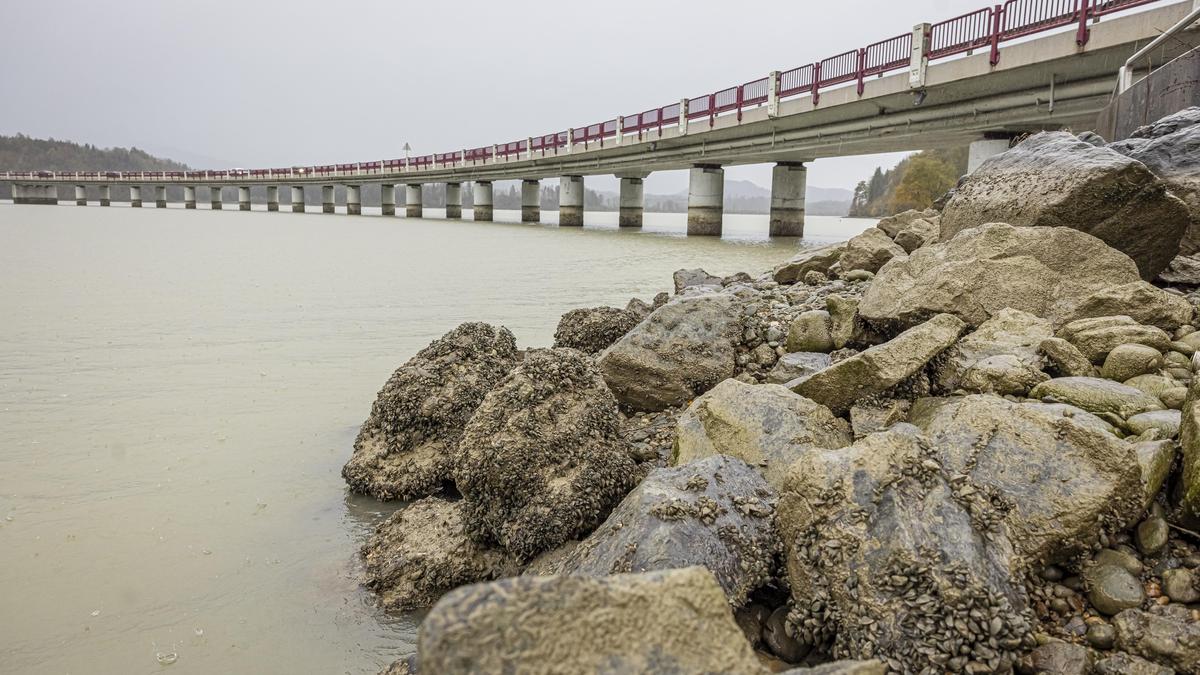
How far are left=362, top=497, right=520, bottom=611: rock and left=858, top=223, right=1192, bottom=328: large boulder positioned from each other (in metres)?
3.58

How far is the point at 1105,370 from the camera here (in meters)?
4.25

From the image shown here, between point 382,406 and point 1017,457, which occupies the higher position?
point 1017,457

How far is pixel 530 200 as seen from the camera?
65812mm

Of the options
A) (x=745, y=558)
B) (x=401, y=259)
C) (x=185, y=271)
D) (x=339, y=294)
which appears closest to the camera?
(x=745, y=558)

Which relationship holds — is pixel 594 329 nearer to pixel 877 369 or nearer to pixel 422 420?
pixel 422 420

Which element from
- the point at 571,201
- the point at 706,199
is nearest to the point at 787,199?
the point at 706,199

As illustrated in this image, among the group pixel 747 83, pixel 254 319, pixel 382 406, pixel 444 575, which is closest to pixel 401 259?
pixel 254 319

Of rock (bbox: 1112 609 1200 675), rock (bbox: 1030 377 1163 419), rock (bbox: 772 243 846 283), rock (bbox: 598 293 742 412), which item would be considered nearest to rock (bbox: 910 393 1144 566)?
rock (bbox: 1112 609 1200 675)

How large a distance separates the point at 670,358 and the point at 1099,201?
3.50 m

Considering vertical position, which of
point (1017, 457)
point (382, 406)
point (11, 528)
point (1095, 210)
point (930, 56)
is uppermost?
point (930, 56)

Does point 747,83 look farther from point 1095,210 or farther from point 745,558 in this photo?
point 745,558

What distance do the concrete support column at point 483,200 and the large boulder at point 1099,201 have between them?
66957mm

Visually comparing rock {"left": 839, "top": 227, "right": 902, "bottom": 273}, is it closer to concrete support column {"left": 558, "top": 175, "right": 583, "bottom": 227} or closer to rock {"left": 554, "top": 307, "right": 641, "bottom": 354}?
rock {"left": 554, "top": 307, "right": 641, "bottom": 354}

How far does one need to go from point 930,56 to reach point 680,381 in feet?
→ 65.8
